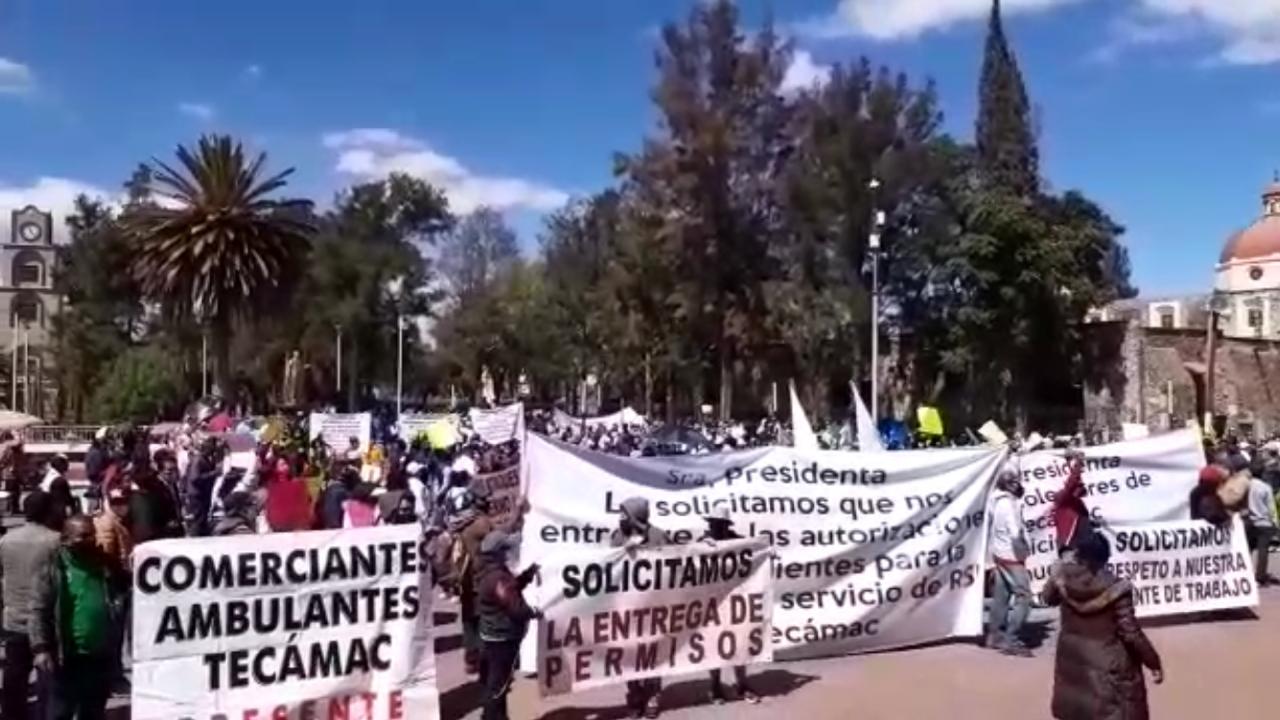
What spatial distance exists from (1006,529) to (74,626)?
7.73 m

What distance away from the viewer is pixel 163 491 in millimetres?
11820

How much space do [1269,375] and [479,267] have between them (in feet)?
146

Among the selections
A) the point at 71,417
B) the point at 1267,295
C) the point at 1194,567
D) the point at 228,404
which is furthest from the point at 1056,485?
the point at 1267,295

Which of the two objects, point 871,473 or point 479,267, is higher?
point 479,267

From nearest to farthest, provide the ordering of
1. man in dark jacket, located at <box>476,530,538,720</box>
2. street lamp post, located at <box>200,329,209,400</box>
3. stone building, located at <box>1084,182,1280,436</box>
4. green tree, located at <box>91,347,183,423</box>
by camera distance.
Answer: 1. man in dark jacket, located at <box>476,530,538,720</box>
2. stone building, located at <box>1084,182,1280,436</box>
3. green tree, located at <box>91,347,183,423</box>
4. street lamp post, located at <box>200,329,209,400</box>

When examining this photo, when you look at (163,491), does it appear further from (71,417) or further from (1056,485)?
(71,417)

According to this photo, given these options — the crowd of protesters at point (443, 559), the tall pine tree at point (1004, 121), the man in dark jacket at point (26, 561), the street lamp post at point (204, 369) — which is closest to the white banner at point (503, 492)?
the crowd of protesters at point (443, 559)

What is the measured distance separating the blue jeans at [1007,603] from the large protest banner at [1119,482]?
1.00 meters

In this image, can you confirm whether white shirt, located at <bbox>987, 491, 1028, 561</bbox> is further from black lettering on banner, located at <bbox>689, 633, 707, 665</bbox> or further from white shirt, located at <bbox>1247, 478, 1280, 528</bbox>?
white shirt, located at <bbox>1247, 478, 1280, 528</bbox>

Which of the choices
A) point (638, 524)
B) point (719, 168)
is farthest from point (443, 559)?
point (719, 168)

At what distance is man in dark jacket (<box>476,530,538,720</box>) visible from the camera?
916cm

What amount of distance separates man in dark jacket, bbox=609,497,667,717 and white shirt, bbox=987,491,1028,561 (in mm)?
3723

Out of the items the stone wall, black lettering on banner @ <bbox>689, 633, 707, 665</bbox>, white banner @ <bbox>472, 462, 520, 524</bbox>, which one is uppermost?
the stone wall

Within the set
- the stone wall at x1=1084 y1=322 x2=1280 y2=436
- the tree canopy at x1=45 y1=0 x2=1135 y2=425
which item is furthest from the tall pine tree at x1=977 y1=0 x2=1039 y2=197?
the stone wall at x1=1084 y1=322 x2=1280 y2=436
